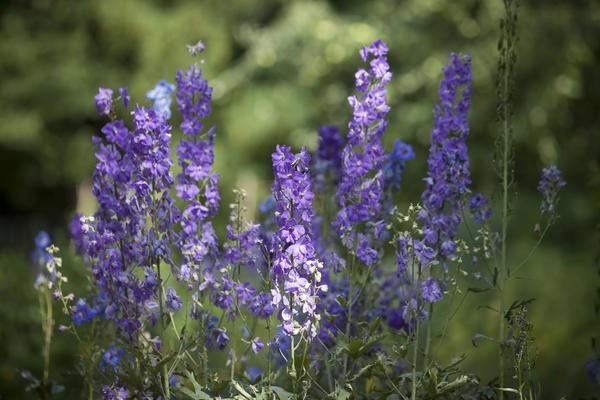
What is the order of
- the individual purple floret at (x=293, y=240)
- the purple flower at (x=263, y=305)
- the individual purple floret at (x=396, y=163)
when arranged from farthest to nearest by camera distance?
the individual purple floret at (x=396, y=163) → the purple flower at (x=263, y=305) → the individual purple floret at (x=293, y=240)

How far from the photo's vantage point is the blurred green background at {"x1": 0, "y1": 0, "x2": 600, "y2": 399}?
26.3 ft

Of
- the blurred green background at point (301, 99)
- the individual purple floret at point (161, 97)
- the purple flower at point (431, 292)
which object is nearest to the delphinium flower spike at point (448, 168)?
the purple flower at point (431, 292)

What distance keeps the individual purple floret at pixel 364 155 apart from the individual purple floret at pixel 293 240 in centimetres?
46

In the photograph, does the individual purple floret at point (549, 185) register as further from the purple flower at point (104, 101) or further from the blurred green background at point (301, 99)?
the blurred green background at point (301, 99)

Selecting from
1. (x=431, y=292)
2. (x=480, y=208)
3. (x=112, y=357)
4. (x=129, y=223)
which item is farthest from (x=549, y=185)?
(x=112, y=357)

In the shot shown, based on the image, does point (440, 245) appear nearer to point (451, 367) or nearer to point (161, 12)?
point (451, 367)

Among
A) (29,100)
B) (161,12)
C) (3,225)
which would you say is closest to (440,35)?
(161,12)

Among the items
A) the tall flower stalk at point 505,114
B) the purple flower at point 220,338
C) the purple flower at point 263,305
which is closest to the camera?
the purple flower at point 263,305

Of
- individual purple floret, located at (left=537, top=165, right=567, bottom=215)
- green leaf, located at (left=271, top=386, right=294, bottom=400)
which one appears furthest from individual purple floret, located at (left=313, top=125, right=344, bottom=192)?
green leaf, located at (left=271, top=386, right=294, bottom=400)

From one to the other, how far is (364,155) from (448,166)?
1.14 ft

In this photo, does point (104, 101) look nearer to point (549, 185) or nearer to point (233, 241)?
point (233, 241)

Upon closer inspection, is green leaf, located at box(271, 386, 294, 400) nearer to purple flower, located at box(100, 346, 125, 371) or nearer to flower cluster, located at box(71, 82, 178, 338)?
flower cluster, located at box(71, 82, 178, 338)

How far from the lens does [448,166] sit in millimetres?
3482

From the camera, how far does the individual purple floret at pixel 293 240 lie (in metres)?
2.90
